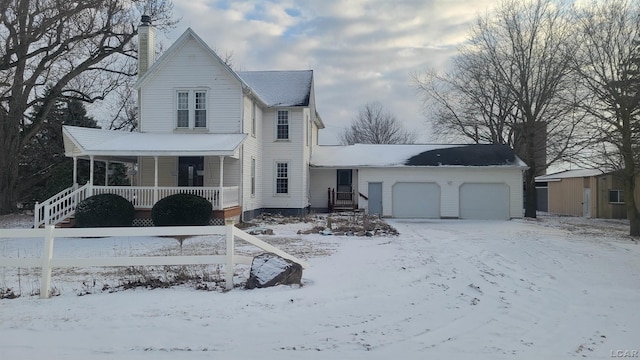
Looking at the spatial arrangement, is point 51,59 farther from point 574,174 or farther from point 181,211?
point 574,174

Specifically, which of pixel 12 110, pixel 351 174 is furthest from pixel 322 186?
pixel 12 110

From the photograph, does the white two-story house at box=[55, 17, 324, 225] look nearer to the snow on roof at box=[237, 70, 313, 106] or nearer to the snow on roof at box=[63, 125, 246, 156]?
the snow on roof at box=[63, 125, 246, 156]

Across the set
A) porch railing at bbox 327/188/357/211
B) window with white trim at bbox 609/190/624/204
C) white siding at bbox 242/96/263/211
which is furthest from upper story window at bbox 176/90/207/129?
window with white trim at bbox 609/190/624/204

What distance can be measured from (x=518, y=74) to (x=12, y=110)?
30.1m

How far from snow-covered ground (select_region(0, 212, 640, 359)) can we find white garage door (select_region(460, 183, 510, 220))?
15.6 metres

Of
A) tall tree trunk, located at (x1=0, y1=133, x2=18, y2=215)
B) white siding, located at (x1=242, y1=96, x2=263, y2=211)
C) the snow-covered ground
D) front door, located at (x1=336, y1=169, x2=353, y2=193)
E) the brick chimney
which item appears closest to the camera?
the snow-covered ground

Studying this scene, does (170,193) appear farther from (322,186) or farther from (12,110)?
(12,110)

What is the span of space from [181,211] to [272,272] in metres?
10.1

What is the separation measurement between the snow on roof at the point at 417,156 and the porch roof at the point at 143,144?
31.6ft

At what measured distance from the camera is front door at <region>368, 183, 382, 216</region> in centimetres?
2739

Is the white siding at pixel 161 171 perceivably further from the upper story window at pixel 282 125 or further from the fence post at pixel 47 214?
the upper story window at pixel 282 125

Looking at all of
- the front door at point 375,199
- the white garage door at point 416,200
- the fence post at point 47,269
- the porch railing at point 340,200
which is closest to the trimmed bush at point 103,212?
the fence post at point 47,269

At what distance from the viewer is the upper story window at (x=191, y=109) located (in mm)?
21484

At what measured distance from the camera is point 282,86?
27062 mm
